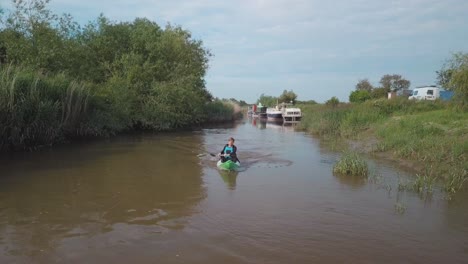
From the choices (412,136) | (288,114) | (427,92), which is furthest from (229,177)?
(427,92)

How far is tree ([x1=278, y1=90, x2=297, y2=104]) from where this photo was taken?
3206 inches

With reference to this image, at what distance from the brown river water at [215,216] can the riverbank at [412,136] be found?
990mm

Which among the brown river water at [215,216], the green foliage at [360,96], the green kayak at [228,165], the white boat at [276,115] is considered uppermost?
the green foliage at [360,96]

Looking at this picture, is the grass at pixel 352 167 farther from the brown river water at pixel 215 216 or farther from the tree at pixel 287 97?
the tree at pixel 287 97

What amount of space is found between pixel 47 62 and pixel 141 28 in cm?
1131

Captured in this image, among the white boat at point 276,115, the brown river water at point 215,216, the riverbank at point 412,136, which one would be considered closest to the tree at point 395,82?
the white boat at point 276,115

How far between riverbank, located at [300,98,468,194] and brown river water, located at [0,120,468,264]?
99cm

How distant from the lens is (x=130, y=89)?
28.9 metres

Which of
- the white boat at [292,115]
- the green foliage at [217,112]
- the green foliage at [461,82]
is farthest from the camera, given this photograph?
the white boat at [292,115]

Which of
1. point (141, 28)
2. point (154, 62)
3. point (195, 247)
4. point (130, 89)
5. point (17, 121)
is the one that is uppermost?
point (141, 28)

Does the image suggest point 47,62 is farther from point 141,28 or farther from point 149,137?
point 141,28

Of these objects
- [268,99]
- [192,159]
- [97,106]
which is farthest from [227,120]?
[268,99]

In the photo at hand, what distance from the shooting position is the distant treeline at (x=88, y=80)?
17.3 metres

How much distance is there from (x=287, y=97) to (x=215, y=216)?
74004mm
